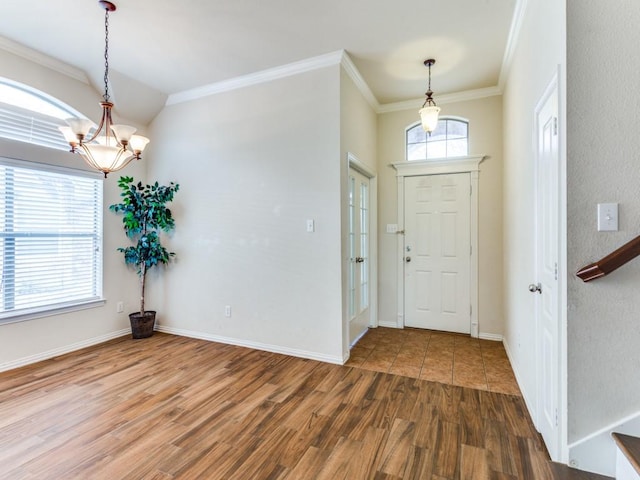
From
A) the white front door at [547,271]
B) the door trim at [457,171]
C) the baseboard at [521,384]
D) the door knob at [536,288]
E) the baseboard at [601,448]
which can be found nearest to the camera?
the baseboard at [601,448]

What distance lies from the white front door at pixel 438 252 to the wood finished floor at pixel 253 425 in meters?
1.56

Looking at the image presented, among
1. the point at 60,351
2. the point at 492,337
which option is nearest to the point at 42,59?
the point at 60,351

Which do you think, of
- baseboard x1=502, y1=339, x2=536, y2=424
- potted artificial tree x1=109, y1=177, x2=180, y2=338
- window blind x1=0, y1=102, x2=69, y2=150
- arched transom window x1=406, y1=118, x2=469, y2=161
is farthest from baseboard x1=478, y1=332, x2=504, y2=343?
window blind x1=0, y1=102, x2=69, y2=150

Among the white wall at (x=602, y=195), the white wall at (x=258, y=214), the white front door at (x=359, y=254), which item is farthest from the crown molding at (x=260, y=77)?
the white wall at (x=602, y=195)

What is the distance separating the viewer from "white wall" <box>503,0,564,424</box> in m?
1.77

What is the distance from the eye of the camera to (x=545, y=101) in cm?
183

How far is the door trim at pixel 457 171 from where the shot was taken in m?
3.82

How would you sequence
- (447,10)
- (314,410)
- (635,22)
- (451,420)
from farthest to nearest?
(447,10) < (314,410) < (451,420) < (635,22)

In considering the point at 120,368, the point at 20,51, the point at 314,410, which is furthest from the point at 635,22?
the point at 20,51

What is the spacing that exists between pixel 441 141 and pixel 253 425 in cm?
386

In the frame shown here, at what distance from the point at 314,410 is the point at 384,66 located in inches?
131

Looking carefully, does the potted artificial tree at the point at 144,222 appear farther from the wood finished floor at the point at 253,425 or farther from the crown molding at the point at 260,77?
the crown molding at the point at 260,77

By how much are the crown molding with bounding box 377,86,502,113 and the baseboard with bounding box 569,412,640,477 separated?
140 inches

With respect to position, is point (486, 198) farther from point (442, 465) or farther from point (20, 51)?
point (20, 51)
